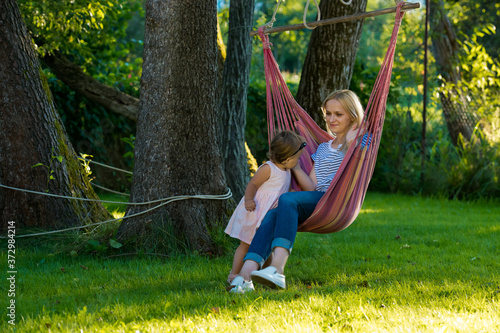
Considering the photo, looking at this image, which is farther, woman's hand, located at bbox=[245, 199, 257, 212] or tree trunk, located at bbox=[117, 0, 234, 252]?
tree trunk, located at bbox=[117, 0, 234, 252]

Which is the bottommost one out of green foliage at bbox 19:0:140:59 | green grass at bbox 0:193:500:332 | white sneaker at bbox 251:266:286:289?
green grass at bbox 0:193:500:332

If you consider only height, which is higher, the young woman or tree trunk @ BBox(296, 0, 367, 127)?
tree trunk @ BBox(296, 0, 367, 127)

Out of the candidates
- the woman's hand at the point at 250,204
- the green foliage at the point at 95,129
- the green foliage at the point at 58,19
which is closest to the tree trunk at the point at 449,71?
the green foliage at the point at 95,129

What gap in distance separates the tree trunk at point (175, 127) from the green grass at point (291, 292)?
18cm

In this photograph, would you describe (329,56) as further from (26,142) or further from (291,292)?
(291,292)

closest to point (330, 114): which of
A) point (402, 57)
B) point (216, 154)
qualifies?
point (216, 154)

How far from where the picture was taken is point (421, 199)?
6195 mm

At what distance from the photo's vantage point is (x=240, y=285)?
233cm

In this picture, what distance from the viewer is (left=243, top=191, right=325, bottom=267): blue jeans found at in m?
2.33

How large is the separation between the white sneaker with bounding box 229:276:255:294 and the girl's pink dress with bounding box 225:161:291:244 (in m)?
0.27

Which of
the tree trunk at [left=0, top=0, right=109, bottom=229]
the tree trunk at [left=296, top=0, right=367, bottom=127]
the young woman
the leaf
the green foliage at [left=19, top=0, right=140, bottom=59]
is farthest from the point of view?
the green foliage at [left=19, top=0, right=140, bottom=59]

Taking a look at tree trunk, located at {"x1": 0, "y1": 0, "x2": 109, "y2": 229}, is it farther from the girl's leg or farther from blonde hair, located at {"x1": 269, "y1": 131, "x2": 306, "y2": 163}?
blonde hair, located at {"x1": 269, "y1": 131, "x2": 306, "y2": 163}

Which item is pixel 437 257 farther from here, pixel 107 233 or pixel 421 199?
pixel 421 199

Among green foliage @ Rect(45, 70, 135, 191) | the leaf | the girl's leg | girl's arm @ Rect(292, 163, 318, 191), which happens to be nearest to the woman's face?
girl's arm @ Rect(292, 163, 318, 191)
